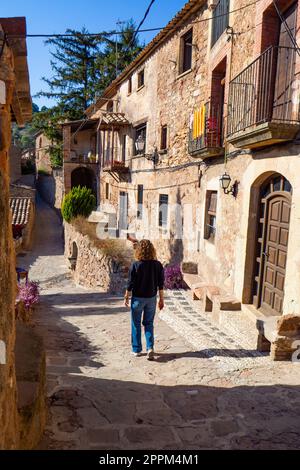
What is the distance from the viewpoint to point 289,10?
593 centimetres

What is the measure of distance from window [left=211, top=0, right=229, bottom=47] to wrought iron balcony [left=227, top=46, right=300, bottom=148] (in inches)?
87.7

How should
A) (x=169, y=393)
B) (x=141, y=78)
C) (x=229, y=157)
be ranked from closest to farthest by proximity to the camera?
(x=169, y=393)
(x=229, y=157)
(x=141, y=78)

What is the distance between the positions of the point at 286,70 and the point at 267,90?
1.35 feet

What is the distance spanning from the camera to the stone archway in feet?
19.3

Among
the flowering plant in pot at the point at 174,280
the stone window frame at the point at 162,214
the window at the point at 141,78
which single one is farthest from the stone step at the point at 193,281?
the window at the point at 141,78

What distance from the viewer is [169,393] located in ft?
12.4

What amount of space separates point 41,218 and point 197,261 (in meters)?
20.6

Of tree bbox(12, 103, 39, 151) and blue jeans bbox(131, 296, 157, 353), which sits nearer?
blue jeans bbox(131, 296, 157, 353)

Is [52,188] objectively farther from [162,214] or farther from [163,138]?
[162,214]

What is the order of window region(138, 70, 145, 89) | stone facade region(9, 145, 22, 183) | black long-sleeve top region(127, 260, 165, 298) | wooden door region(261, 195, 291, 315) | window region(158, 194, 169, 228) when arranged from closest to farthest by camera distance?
black long-sleeve top region(127, 260, 165, 298)
wooden door region(261, 195, 291, 315)
window region(158, 194, 169, 228)
window region(138, 70, 145, 89)
stone facade region(9, 145, 22, 183)

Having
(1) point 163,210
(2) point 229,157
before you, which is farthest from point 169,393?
(1) point 163,210

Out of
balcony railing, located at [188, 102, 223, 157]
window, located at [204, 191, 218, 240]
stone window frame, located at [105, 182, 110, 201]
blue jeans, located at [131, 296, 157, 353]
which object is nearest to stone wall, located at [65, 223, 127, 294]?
window, located at [204, 191, 218, 240]

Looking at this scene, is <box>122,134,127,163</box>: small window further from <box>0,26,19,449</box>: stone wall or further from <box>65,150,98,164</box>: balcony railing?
Answer: <box>0,26,19,449</box>: stone wall
